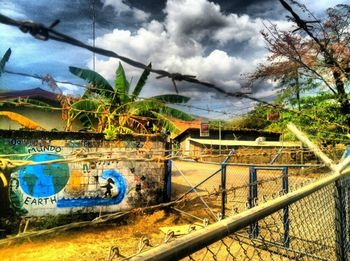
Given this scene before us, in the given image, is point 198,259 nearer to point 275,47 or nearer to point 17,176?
point 17,176

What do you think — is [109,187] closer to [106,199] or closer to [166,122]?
[106,199]

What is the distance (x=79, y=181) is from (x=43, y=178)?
Answer: 35.2 inches

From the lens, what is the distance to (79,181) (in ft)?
29.6

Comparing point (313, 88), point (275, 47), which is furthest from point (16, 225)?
point (313, 88)

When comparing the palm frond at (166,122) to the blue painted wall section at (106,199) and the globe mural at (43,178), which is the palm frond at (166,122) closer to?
the blue painted wall section at (106,199)

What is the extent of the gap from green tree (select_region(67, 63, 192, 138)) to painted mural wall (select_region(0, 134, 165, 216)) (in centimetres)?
179

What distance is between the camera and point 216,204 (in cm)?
1091

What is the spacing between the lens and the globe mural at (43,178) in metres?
8.38

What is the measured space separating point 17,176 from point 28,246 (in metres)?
1.79

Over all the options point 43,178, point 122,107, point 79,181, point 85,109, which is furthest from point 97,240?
point 122,107

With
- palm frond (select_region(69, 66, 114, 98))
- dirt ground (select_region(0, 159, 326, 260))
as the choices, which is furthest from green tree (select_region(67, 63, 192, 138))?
dirt ground (select_region(0, 159, 326, 260))

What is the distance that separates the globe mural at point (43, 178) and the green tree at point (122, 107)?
8.22 ft

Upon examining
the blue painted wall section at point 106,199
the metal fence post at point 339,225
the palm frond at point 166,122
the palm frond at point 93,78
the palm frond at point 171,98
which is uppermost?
the palm frond at point 93,78

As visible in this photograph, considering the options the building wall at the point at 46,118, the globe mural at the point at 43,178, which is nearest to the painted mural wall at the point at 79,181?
A: the globe mural at the point at 43,178
